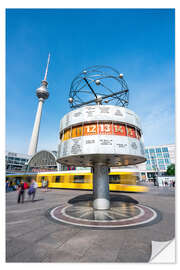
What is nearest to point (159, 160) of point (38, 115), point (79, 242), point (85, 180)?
point (85, 180)

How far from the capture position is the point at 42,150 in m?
66.5

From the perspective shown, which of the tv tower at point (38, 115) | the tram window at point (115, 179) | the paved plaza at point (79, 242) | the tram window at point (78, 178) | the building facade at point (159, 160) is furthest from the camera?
the tv tower at point (38, 115)

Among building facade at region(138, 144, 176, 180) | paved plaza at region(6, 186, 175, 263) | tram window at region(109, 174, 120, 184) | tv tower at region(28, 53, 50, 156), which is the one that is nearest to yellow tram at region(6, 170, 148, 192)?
tram window at region(109, 174, 120, 184)

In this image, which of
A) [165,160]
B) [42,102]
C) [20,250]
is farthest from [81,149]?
[42,102]

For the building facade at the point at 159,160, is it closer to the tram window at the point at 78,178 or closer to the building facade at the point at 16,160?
the tram window at the point at 78,178

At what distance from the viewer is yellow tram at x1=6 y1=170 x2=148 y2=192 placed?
82.7 feet

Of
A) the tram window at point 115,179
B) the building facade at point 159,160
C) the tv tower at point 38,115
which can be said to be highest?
the tv tower at point 38,115

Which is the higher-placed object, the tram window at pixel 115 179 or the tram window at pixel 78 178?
the tram window at pixel 115 179

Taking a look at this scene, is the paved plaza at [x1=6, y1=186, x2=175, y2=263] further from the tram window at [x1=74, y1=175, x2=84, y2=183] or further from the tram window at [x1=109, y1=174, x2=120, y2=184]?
the tram window at [x1=74, y1=175, x2=84, y2=183]

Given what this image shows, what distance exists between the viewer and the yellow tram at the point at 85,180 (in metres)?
25.2

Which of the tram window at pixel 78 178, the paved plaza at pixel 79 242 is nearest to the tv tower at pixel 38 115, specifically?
the tram window at pixel 78 178

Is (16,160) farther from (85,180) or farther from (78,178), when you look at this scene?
(85,180)

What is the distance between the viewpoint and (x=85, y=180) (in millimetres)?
28516

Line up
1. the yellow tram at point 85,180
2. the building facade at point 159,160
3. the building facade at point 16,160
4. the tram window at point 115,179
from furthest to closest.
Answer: the building facade at point 159,160, the building facade at point 16,160, the tram window at point 115,179, the yellow tram at point 85,180
